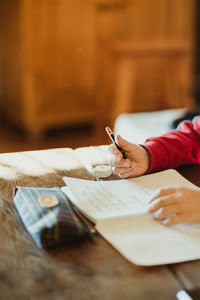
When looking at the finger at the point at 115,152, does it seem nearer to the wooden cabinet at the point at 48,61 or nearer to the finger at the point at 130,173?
the finger at the point at 130,173

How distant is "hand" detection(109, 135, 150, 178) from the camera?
87 centimetres

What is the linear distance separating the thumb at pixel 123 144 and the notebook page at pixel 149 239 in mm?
254

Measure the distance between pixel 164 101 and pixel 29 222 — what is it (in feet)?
9.63

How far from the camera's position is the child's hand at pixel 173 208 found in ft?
2.18

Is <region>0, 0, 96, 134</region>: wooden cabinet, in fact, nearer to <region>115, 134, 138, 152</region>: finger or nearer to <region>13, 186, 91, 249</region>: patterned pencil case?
<region>115, 134, 138, 152</region>: finger

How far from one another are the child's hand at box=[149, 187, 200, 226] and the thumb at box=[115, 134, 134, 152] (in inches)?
9.4

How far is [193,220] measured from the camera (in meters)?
0.67

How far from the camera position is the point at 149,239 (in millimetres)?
621

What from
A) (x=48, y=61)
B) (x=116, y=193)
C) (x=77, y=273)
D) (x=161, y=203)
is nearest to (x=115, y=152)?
(x=116, y=193)

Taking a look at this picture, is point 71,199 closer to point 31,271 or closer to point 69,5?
point 31,271

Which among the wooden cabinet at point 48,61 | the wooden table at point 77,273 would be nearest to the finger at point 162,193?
the wooden table at point 77,273

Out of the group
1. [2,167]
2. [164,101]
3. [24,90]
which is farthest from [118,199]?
[164,101]

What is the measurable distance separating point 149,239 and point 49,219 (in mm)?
155

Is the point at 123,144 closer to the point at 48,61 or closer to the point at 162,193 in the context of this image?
the point at 162,193
